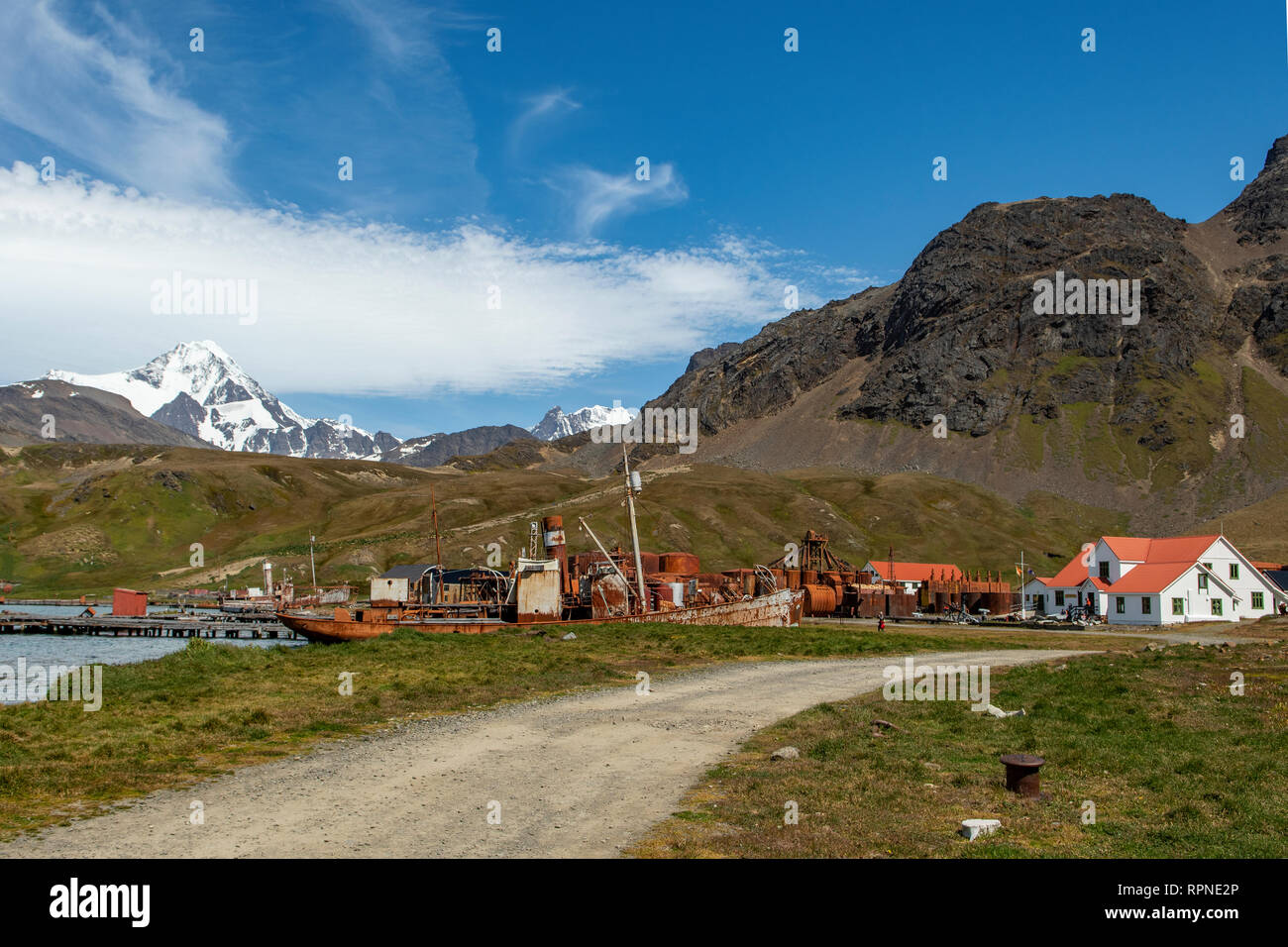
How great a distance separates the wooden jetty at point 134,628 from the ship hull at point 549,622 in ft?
79.5

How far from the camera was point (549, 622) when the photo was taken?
56.0 meters

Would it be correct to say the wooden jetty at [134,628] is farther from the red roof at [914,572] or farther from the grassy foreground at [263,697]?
the red roof at [914,572]

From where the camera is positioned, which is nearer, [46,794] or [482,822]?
[482,822]

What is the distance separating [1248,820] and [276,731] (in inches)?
733

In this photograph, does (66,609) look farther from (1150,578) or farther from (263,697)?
(1150,578)

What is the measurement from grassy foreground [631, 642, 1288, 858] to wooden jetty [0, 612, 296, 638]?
70.2 m

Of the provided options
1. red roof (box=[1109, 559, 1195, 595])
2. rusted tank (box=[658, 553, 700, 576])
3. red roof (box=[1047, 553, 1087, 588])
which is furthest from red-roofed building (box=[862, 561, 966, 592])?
rusted tank (box=[658, 553, 700, 576])

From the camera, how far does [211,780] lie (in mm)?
15133

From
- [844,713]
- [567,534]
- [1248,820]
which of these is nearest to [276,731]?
[844,713]

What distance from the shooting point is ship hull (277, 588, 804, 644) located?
5266 cm

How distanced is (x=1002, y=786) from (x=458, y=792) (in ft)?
29.2

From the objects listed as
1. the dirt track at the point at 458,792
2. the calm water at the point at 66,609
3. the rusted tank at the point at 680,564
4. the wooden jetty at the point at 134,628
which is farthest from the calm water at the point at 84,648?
the rusted tank at the point at 680,564
